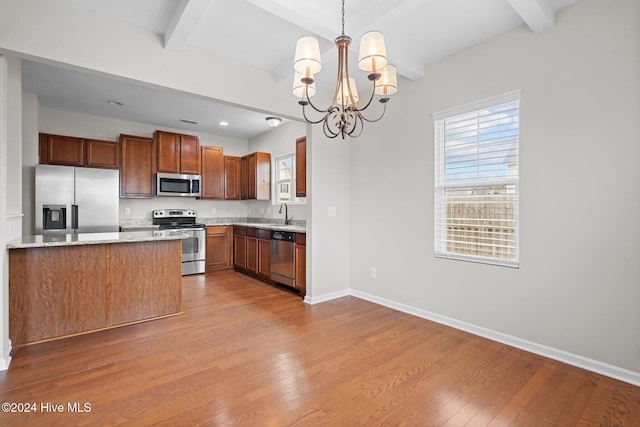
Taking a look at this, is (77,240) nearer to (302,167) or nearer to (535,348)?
(302,167)

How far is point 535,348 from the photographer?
2465 mm

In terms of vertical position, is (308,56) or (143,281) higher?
(308,56)

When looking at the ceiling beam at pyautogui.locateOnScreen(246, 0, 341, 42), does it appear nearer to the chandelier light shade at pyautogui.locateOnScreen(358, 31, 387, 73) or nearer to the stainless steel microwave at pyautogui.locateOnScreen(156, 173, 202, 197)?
the chandelier light shade at pyautogui.locateOnScreen(358, 31, 387, 73)

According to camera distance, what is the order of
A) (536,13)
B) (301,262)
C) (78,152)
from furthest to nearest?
1. (78,152)
2. (301,262)
3. (536,13)

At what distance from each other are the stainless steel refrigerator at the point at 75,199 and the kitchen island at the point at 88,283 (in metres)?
1.35

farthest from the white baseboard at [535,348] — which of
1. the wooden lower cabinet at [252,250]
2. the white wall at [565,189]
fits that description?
the wooden lower cabinet at [252,250]

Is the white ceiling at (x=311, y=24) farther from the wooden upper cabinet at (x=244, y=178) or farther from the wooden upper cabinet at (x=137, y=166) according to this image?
the wooden upper cabinet at (x=244, y=178)

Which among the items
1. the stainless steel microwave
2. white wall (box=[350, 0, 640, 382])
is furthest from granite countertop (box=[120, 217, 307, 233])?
white wall (box=[350, 0, 640, 382])

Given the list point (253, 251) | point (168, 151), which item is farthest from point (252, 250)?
point (168, 151)

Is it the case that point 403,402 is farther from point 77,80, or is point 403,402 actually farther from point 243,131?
point 243,131

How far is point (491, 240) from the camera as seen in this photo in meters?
2.78

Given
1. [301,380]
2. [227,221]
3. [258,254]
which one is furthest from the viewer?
[227,221]

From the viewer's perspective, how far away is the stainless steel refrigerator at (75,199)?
13.0 ft

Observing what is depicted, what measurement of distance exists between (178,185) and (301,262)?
289 cm
